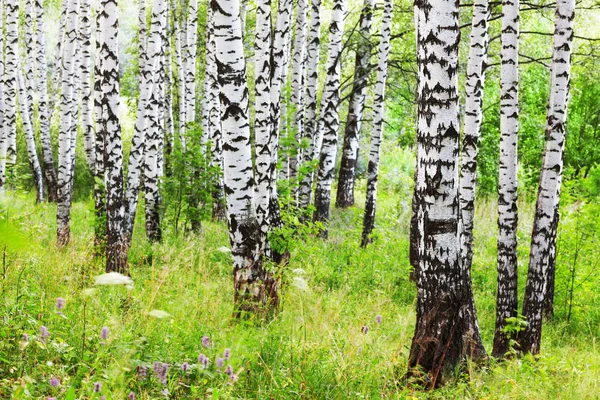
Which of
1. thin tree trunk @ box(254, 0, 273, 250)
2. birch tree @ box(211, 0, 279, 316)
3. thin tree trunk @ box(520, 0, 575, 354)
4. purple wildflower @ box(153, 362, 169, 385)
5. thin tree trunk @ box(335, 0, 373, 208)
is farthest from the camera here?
thin tree trunk @ box(335, 0, 373, 208)

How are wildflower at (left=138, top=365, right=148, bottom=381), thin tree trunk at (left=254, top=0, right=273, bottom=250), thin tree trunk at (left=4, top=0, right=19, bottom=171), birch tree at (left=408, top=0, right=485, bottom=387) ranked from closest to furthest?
wildflower at (left=138, top=365, right=148, bottom=381)
birch tree at (left=408, top=0, right=485, bottom=387)
thin tree trunk at (left=254, top=0, right=273, bottom=250)
thin tree trunk at (left=4, top=0, right=19, bottom=171)

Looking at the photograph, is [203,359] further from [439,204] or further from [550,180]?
[550,180]

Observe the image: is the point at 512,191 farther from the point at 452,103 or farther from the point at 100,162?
the point at 100,162

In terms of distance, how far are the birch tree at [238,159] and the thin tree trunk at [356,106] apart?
745 centimetres

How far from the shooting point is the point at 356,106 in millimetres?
16609

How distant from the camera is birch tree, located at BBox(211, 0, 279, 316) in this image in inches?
234

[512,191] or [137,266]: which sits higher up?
[512,191]

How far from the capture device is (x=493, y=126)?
858 inches

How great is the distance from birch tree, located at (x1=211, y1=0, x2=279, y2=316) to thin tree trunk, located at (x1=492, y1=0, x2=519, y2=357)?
2934mm

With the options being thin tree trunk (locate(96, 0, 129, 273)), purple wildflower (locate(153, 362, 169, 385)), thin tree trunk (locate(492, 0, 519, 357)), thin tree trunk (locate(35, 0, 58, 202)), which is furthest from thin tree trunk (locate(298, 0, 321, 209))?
purple wildflower (locate(153, 362, 169, 385))

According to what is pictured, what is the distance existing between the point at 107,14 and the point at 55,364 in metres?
5.60

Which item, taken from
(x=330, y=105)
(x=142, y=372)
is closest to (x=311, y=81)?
(x=330, y=105)

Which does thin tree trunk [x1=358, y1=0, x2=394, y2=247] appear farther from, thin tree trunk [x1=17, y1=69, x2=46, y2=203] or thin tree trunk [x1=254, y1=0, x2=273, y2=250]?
thin tree trunk [x1=17, y1=69, x2=46, y2=203]

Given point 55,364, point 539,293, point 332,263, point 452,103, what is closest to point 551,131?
point 539,293
